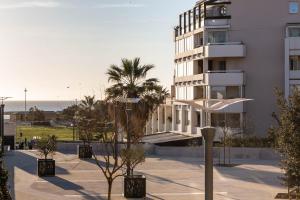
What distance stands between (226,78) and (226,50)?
215cm

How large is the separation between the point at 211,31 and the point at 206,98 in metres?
5.28

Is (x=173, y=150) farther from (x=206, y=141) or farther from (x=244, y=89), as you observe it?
(x=206, y=141)

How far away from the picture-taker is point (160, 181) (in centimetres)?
2786

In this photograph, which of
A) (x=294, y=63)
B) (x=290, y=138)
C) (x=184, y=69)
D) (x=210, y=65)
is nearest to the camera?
(x=290, y=138)

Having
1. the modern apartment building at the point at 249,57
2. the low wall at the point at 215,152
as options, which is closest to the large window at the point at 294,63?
the modern apartment building at the point at 249,57

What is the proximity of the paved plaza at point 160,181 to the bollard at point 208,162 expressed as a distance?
37.8ft

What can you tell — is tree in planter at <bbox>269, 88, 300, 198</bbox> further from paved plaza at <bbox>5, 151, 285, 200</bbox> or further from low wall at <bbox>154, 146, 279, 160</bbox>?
low wall at <bbox>154, 146, 279, 160</bbox>

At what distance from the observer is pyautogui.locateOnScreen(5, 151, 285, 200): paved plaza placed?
945 inches

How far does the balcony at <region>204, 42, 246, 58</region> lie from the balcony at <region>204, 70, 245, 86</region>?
1.31 metres

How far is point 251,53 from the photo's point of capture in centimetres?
4831

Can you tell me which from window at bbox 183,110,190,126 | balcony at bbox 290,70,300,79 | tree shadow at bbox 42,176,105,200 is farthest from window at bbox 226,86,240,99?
tree shadow at bbox 42,176,105,200

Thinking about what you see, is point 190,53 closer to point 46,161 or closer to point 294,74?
point 294,74

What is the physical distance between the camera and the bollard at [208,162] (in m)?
11.8

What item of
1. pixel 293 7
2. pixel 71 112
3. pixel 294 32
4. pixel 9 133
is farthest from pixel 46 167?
pixel 71 112
